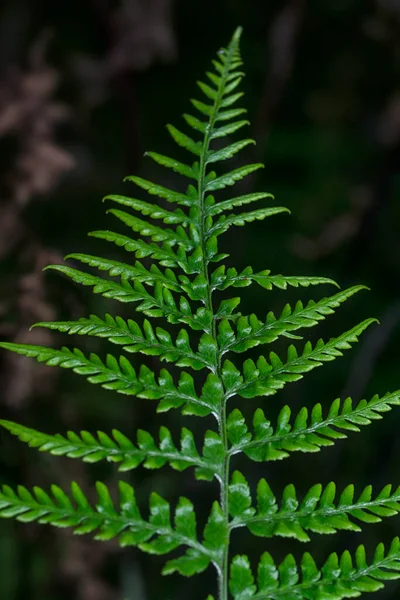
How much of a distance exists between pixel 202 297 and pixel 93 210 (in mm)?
1978

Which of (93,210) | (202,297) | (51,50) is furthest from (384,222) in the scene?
(202,297)

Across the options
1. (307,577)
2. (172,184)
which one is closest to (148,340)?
(307,577)

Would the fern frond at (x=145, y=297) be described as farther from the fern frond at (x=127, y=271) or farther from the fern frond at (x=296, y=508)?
the fern frond at (x=296, y=508)

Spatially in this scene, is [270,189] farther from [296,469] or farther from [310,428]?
[310,428]

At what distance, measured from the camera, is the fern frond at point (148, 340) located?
0.75m

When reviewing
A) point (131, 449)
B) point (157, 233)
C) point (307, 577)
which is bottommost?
point (307, 577)

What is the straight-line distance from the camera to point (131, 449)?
706mm

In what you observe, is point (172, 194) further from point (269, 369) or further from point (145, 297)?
point (269, 369)

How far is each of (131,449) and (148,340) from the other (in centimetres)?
13

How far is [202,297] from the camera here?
80 centimetres

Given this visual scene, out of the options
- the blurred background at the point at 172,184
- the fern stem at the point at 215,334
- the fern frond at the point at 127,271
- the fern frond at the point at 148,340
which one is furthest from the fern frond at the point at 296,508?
the blurred background at the point at 172,184

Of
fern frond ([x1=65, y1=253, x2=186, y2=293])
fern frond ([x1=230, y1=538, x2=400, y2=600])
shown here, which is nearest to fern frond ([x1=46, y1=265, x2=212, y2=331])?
fern frond ([x1=65, y1=253, x2=186, y2=293])

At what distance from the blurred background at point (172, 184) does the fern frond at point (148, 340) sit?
109cm

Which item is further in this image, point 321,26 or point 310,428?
point 321,26
